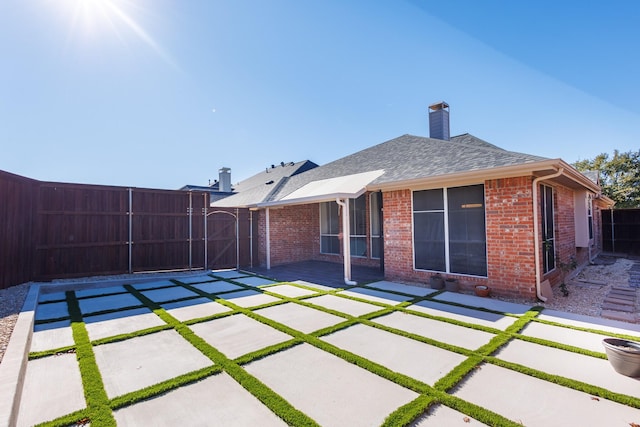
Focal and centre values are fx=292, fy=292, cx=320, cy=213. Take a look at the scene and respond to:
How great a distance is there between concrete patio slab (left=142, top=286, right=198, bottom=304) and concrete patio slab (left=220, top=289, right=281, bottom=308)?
997mm

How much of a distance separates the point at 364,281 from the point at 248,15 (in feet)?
28.0

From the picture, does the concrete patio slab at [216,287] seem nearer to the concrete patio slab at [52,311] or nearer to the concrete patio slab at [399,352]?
the concrete patio slab at [52,311]

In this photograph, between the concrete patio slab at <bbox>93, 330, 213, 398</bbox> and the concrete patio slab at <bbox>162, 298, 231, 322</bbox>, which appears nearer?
the concrete patio slab at <bbox>93, 330, 213, 398</bbox>

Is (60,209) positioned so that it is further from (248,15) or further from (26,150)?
(248,15)

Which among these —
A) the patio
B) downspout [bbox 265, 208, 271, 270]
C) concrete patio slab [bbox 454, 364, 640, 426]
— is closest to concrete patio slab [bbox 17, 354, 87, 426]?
the patio

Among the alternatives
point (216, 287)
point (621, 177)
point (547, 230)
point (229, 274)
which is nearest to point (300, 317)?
point (216, 287)

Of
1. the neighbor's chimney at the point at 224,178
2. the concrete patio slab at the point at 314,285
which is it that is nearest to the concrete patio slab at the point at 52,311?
the concrete patio slab at the point at 314,285

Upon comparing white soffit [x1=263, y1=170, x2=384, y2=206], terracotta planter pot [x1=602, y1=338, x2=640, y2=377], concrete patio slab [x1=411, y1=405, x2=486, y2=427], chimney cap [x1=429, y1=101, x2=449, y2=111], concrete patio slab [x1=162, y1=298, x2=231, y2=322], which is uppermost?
chimney cap [x1=429, y1=101, x2=449, y2=111]

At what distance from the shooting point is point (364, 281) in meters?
8.76

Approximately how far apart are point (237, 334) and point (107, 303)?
4.11m

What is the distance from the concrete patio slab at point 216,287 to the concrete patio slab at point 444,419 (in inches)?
248

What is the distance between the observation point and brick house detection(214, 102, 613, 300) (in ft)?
21.1

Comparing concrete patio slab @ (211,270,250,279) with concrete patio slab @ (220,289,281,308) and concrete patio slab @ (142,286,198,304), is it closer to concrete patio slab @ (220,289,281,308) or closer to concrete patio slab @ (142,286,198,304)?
concrete patio slab @ (142,286,198,304)

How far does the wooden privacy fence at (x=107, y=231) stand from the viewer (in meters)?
7.87
